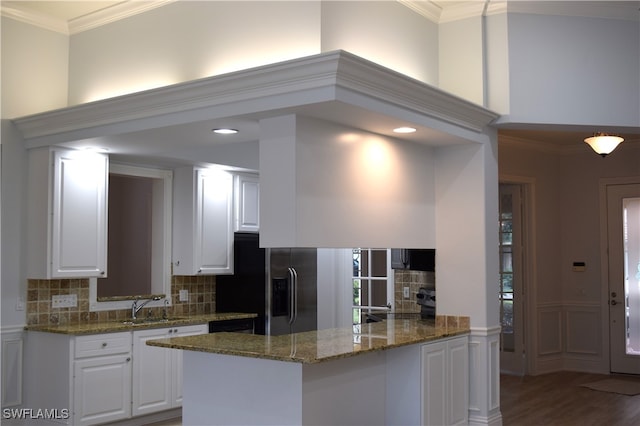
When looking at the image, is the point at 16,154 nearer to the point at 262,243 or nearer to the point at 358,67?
the point at 262,243

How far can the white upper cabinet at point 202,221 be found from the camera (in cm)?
651

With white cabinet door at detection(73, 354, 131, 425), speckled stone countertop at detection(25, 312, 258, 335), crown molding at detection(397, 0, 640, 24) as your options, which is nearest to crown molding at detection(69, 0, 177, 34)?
crown molding at detection(397, 0, 640, 24)

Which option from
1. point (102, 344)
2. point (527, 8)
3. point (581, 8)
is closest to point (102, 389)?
point (102, 344)

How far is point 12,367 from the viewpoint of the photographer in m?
5.57

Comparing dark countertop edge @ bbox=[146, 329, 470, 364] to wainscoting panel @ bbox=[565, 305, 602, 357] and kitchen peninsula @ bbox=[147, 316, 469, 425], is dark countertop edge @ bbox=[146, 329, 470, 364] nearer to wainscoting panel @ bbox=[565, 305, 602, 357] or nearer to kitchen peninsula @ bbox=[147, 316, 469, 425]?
kitchen peninsula @ bbox=[147, 316, 469, 425]

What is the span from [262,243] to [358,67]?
4.11 ft

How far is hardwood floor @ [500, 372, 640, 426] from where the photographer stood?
606cm

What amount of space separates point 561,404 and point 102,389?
168 inches

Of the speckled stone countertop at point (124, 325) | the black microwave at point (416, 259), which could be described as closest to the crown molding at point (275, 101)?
the black microwave at point (416, 259)

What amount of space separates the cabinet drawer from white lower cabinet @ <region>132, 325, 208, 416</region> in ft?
0.30

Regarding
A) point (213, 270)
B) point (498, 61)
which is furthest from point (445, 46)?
point (213, 270)

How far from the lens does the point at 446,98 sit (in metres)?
4.84

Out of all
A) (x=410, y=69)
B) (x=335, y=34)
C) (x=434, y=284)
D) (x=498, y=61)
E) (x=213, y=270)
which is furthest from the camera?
(x=213, y=270)

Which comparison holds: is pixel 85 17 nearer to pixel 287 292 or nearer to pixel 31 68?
pixel 31 68
